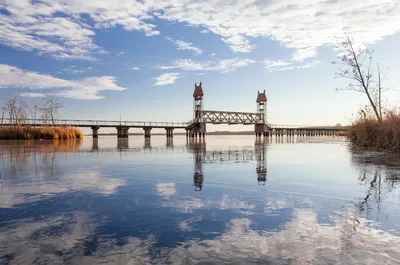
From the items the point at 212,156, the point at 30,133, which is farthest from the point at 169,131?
the point at 212,156

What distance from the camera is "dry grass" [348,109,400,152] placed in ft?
54.3

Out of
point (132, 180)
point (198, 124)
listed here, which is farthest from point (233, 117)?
point (132, 180)

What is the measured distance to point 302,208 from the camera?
15.4 feet

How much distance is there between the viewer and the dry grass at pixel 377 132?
16562 mm

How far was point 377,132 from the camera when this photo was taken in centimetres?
1923

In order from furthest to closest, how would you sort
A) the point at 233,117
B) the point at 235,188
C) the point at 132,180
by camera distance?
the point at 233,117 → the point at 132,180 → the point at 235,188

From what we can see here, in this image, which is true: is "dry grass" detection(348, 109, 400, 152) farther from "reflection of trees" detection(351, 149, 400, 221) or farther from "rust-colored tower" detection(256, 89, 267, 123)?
"rust-colored tower" detection(256, 89, 267, 123)

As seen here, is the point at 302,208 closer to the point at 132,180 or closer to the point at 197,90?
the point at 132,180

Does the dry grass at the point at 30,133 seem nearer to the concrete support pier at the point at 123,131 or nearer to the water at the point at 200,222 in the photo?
the concrete support pier at the point at 123,131

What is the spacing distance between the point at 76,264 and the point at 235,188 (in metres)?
4.14

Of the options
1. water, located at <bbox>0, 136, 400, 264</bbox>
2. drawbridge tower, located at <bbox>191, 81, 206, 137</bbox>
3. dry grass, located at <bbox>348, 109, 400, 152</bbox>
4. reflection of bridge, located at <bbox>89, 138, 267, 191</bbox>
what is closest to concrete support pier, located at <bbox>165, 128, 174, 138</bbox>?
drawbridge tower, located at <bbox>191, 81, 206, 137</bbox>

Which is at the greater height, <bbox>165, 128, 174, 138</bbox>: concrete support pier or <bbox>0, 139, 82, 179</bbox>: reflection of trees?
<bbox>165, 128, 174, 138</bbox>: concrete support pier

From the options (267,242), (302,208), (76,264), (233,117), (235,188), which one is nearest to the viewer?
(76,264)

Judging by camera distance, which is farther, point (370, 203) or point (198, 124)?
point (198, 124)
